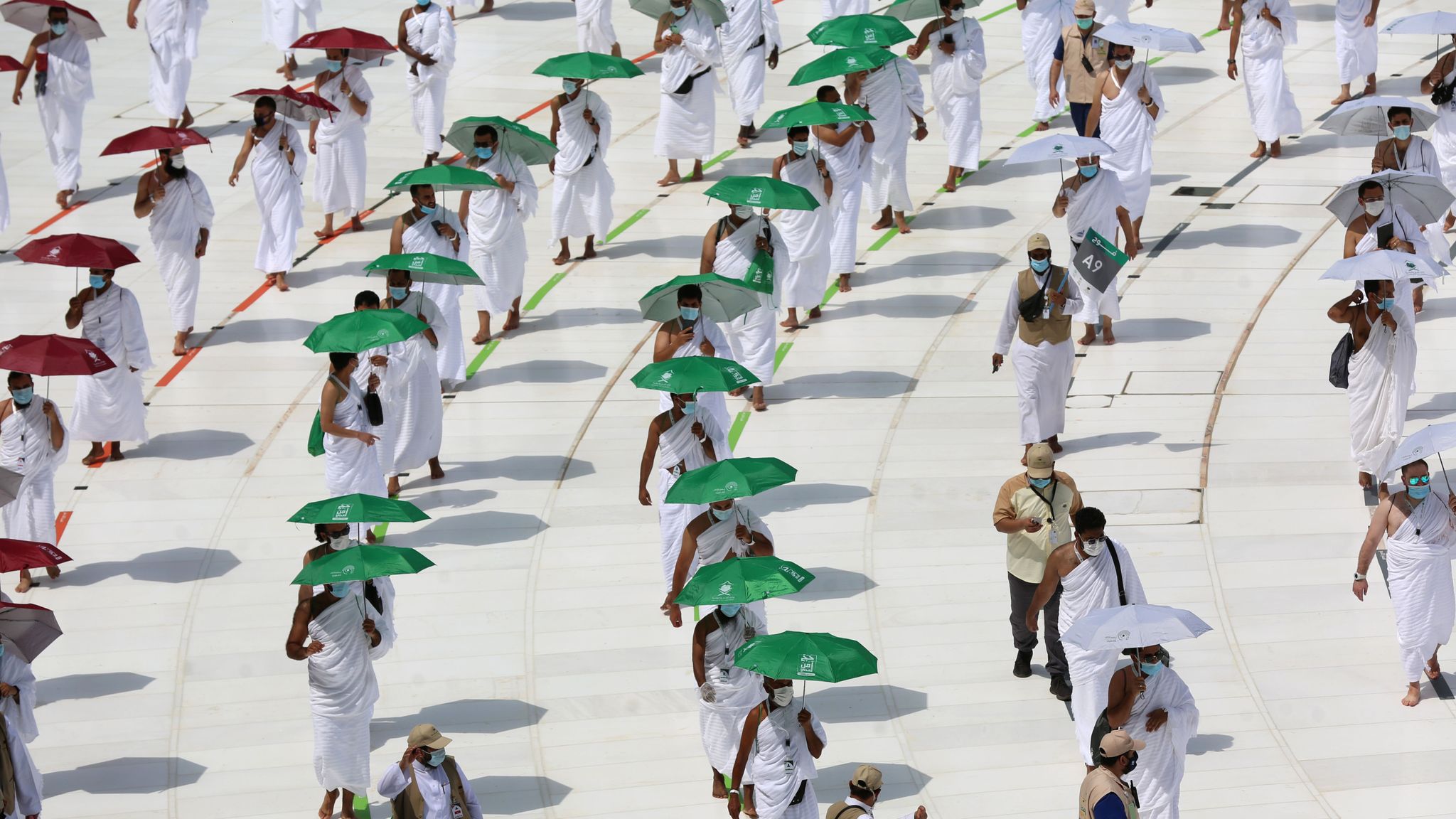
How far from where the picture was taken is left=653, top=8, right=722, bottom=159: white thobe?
21.4 metres

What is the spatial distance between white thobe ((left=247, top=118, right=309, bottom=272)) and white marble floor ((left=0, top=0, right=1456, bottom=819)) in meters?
0.51

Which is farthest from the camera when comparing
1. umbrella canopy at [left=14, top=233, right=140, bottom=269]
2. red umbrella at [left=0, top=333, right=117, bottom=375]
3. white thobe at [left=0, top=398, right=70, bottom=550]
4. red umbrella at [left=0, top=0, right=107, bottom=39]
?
red umbrella at [left=0, top=0, right=107, bottom=39]

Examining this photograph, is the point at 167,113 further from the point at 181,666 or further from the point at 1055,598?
the point at 1055,598

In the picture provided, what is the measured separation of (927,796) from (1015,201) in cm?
1067

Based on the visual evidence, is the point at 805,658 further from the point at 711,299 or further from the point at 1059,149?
the point at 1059,149

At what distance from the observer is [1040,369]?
51.1 ft

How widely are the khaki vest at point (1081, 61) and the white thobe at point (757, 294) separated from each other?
14.2 ft

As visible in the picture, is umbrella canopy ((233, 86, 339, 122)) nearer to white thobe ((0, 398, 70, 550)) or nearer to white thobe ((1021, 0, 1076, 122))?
white thobe ((0, 398, 70, 550))

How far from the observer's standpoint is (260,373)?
18.6m

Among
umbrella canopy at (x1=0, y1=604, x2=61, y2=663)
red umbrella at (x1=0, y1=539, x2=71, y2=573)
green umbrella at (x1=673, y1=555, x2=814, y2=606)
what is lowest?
umbrella canopy at (x1=0, y1=604, x2=61, y2=663)

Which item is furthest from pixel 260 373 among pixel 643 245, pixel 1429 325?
pixel 1429 325

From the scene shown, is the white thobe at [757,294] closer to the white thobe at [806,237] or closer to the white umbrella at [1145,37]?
the white thobe at [806,237]

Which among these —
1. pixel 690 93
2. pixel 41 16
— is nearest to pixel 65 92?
pixel 41 16

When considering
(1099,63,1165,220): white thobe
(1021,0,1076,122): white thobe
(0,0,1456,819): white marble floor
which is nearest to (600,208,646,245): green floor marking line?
(0,0,1456,819): white marble floor
